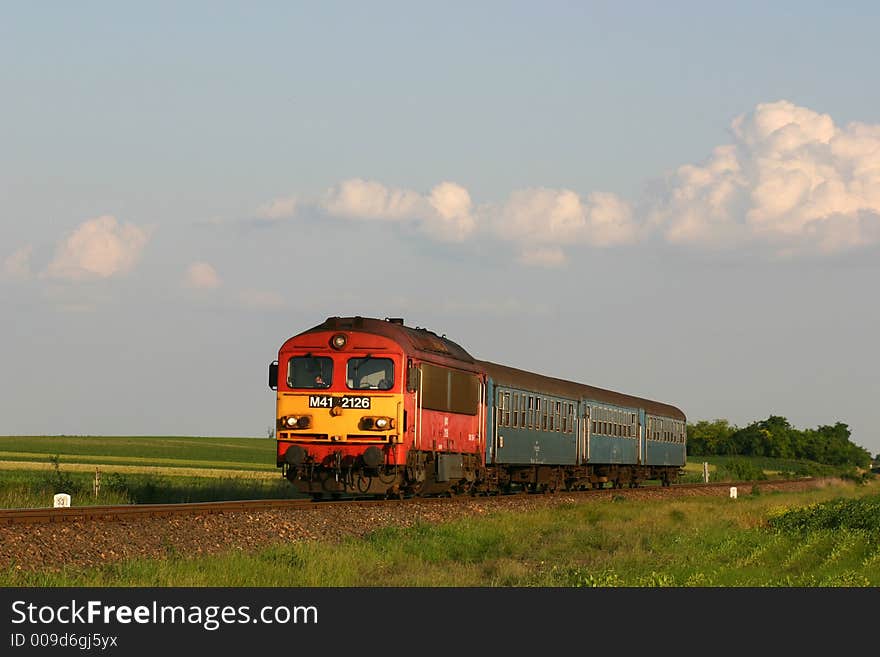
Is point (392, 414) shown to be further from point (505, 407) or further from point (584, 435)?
point (584, 435)

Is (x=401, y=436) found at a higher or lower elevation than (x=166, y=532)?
higher


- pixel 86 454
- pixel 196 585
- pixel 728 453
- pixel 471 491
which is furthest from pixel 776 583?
pixel 728 453

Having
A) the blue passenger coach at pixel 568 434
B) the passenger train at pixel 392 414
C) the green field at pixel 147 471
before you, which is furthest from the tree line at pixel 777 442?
the passenger train at pixel 392 414

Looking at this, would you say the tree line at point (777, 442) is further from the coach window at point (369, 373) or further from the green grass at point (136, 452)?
the coach window at point (369, 373)

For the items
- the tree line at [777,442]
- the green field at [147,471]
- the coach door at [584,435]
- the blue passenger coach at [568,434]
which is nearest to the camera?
the green field at [147,471]

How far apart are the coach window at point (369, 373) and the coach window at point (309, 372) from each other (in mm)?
454

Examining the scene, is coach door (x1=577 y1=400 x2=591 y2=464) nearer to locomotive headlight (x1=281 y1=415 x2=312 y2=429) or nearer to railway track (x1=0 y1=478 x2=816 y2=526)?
railway track (x1=0 y1=478 x2=816 y2=526)

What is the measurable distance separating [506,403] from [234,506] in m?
12.3

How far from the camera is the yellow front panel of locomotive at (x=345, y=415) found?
28016 millimetres

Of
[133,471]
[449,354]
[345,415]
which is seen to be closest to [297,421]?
[345,415]

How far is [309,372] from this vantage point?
2869 cm

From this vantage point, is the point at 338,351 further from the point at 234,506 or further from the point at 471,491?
the point at 471,491

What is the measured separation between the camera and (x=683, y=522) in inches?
1185

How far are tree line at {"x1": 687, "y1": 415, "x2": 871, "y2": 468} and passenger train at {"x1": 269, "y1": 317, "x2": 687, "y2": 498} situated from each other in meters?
113
